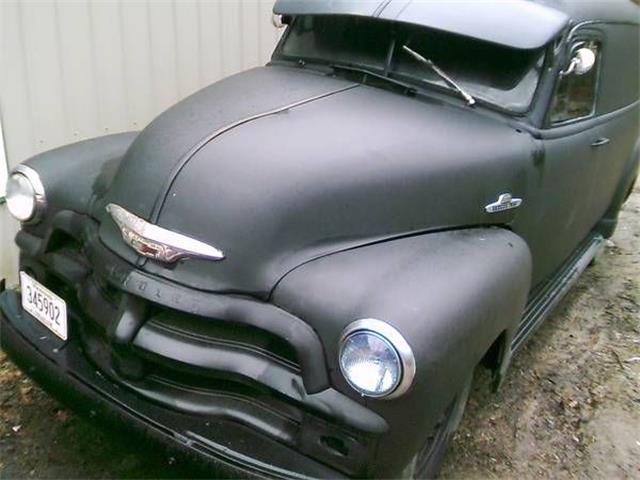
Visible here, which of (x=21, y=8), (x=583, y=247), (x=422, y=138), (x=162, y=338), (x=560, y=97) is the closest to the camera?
(x=162, y=338)

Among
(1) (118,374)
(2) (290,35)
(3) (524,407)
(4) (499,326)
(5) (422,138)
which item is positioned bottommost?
(3) (524,407)

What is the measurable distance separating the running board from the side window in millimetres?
911

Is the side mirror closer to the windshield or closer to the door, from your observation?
the door

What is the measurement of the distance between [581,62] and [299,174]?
5.09 feet

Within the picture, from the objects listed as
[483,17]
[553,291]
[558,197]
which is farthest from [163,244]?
[553,291]

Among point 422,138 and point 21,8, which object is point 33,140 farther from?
point 422,138

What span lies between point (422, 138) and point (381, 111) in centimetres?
22

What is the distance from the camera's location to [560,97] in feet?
9.32

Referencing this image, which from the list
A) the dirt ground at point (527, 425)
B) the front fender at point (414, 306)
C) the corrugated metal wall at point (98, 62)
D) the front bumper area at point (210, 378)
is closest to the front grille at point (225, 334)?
the front bumper area at point (210, 378)

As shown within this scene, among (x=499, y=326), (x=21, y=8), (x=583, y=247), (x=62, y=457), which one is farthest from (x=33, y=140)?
(x=583, y=247)

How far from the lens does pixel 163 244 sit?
6.61 ft

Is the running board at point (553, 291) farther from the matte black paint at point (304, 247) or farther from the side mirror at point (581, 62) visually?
the side mirror at point (581, 62)

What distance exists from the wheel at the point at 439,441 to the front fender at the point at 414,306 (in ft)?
1.17

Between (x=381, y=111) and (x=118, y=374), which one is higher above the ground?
(x=381, y=111)
